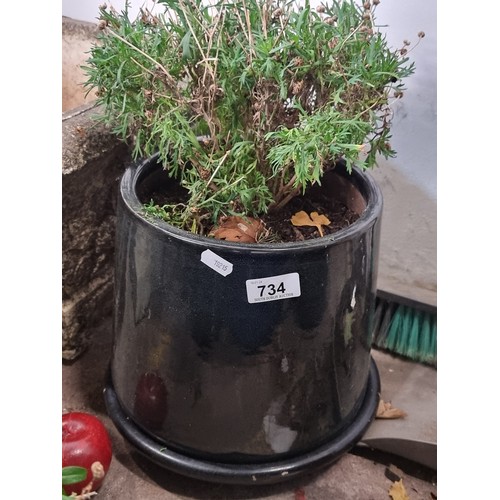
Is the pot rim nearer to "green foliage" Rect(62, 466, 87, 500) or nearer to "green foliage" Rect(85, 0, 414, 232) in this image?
"green foliage" Rect(85, 0, 414, 232)

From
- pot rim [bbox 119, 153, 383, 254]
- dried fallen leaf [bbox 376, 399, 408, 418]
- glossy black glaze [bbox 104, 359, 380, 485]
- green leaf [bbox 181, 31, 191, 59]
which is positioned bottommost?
dried fallen leaf [bbox 376, 399, 408, 418]

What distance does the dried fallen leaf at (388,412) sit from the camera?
130 cm

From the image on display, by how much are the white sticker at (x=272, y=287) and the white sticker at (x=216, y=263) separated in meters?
0.03

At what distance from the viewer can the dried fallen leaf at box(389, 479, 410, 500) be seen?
3.93 ft

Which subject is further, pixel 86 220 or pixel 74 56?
pixel 74 56

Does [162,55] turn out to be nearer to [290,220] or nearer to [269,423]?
[290,220]

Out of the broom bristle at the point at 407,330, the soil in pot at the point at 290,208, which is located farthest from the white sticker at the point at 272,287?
the broom bristle at the point at 407,330

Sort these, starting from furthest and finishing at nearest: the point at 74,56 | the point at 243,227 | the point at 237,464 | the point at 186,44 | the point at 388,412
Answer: the point at 74,56 → the point at 388,412 → the point at 237,464 → the point at 243,227 → the point at 186,44

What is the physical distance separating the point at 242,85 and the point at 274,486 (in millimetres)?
733

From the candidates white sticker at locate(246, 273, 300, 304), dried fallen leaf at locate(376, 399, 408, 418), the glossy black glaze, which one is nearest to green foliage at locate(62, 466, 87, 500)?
the glossy black glaze

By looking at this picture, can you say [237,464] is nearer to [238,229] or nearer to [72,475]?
[72,475]

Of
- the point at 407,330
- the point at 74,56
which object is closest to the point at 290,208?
the point at 407,330

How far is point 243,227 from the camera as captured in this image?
0.97 metres

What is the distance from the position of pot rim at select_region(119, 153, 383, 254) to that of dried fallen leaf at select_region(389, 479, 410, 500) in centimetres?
54
